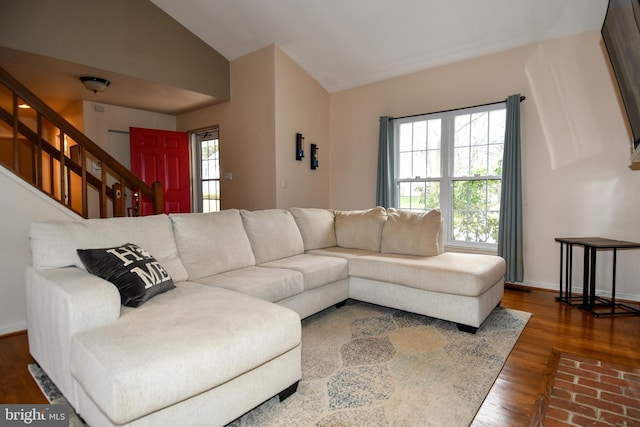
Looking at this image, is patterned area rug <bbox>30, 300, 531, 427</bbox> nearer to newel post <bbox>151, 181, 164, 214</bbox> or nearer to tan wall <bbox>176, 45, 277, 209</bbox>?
newel post <bbox>151, 181, 164, 214</bbox>

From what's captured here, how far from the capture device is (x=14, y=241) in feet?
8.64

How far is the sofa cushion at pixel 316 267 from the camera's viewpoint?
8.88 feet

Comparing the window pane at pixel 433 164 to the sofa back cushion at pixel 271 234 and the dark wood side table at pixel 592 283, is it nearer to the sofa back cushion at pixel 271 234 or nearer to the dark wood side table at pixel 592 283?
the dark wood side table at pixel 592 283

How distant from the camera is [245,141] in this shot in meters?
4.78

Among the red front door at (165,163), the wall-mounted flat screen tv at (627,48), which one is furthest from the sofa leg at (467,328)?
the red front door at (165,163)

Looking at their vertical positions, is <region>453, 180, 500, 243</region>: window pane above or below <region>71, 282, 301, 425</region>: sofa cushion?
above

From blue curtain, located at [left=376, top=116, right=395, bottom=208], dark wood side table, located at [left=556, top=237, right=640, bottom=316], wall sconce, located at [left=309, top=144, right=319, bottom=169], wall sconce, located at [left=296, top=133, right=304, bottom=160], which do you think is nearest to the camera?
dark wood side table, located at [left=556, top=237, right=640, bottom=316]

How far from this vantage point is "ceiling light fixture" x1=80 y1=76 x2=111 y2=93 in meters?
3.93

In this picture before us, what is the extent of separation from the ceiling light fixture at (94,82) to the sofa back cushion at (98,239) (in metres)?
2.55

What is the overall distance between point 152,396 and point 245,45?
4316 mm

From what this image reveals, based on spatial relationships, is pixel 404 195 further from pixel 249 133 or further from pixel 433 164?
pixel 249 133

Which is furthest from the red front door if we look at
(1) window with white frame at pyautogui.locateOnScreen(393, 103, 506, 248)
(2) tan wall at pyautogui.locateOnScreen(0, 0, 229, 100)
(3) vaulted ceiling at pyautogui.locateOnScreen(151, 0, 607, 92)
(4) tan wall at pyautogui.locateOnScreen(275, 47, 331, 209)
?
(1) window with white frame at pyautogui.locateOnScreen(393, 103, 506, 248)

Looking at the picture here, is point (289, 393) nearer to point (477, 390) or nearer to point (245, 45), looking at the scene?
point (477, 390)

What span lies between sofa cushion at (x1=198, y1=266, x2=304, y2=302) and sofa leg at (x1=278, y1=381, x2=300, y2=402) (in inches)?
24.8
